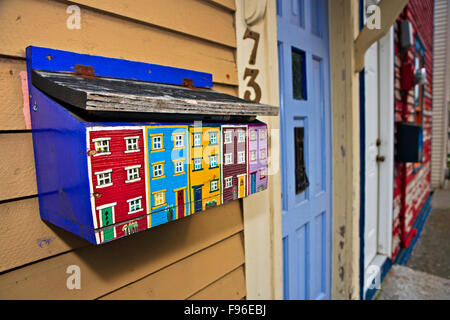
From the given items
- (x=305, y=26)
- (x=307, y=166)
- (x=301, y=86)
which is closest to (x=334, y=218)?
(x=307, y=166)

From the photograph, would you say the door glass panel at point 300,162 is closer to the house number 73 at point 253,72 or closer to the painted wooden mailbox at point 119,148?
the house number 73 at point 253,72

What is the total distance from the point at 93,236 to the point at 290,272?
5.02 ft

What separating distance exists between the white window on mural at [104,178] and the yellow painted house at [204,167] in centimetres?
20

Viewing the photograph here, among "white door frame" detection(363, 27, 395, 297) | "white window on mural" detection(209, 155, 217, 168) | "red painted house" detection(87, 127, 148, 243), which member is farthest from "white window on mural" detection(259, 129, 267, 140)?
"white door frame" detection(363, 27, 395, 297)

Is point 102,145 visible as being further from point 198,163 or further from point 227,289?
point 227,289

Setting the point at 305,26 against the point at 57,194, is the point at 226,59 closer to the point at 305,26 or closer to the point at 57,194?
the point at 57,194

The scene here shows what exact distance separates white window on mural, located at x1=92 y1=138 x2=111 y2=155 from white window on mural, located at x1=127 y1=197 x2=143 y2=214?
11cm

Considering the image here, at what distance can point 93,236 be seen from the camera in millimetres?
536

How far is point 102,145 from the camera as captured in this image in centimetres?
52

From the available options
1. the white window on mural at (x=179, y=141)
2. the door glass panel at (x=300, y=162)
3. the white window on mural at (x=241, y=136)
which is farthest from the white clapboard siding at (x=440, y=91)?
the white window on mural at (x=179, y=141)

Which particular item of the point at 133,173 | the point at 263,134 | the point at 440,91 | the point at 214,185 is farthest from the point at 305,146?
the point at 440,91

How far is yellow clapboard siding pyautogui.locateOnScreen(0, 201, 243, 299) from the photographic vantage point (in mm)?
679

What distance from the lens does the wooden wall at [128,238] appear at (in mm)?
642

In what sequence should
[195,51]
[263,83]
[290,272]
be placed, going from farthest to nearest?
[290,272]
[263,83]
[195,51]
